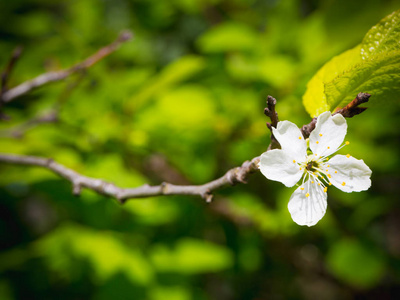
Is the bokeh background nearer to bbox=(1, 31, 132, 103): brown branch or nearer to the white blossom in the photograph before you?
bbox=(1, 31, 132, 103): brown branch

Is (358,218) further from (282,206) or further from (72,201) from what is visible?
(72,201)

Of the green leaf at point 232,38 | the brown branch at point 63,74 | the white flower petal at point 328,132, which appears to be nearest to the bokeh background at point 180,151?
the green leaf at point 232,38

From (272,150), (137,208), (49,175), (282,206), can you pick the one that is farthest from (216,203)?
(272,150)

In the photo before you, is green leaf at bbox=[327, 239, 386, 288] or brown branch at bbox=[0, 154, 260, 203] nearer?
brown branch at bbox=[0, 154, 260, 203]

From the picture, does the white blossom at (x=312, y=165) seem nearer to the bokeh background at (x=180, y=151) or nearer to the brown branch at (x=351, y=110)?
the brown branch at (x=351, y=110)

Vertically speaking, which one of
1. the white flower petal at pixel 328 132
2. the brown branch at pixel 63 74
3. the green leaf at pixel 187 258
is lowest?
the green leaf at pixel 187 258

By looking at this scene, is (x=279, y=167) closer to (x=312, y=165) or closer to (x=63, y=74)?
(x=312, y=165)

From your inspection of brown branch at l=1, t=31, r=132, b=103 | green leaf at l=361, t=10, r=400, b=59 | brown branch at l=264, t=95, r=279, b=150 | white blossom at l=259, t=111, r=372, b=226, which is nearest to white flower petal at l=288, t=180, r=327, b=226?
white blossom at l=259, t=111, r=372, b=226

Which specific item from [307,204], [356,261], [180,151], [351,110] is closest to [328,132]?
[351,110]
